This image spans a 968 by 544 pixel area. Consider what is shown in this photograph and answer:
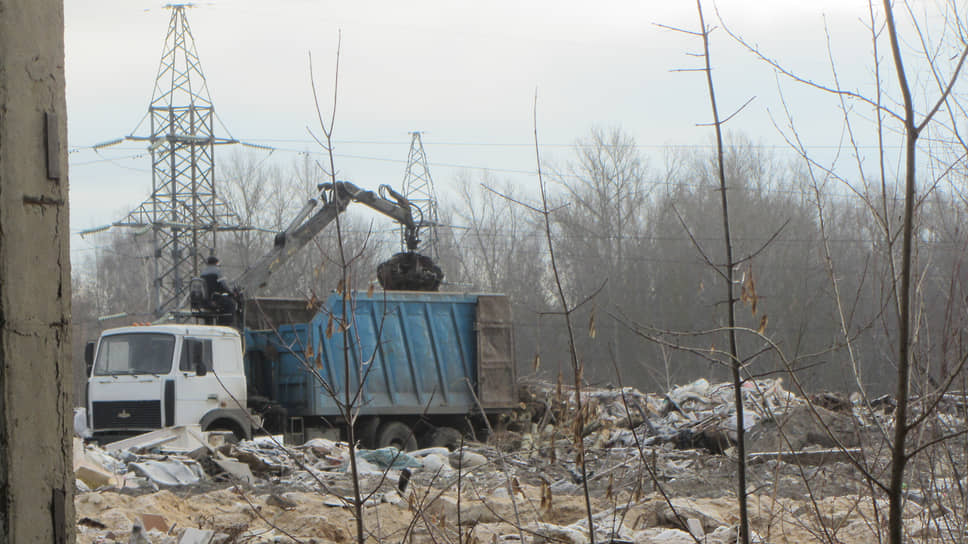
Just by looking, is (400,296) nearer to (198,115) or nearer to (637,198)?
(198,115)

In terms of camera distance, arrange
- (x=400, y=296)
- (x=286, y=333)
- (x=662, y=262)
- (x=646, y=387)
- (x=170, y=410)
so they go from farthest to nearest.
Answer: (x=662, y=262), (x=646, y=387), (x=400, y=296), (x=286, y=333), (x=170, y=410)

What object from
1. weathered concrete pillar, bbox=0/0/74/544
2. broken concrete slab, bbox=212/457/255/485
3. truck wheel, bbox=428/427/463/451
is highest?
weathered concrete pillar, bbox=0/0/74/544

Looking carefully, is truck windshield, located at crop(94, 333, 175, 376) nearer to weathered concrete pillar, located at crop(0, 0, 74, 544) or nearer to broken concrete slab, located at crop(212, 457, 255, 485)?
broken concrete slab, located at crop(212, 457, 255, 485)

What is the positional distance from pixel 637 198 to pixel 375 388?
82.1 ft

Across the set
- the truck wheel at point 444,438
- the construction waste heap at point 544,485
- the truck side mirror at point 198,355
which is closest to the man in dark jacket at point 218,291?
→ the truck side mirror at point 198,355

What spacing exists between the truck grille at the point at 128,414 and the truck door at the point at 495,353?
5083mm

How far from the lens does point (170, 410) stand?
42.1 ft

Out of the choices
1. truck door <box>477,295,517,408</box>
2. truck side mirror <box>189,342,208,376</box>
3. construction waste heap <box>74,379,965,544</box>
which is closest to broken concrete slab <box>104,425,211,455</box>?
construction waste heap <box>74,379,965,544</box>

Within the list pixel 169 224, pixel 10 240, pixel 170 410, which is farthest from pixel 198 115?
pixel 10 240

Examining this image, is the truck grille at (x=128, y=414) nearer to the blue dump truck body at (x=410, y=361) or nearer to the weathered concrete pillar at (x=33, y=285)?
the blue dump truck body at (x=410, y=361)

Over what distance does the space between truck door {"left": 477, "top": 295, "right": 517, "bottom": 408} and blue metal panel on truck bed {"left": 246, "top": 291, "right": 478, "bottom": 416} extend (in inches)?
7.3

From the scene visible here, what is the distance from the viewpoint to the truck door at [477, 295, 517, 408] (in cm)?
1560

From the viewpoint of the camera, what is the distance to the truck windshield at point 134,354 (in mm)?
13000

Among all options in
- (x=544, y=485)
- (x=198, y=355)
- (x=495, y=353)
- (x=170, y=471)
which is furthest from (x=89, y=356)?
(x=544, y=485)
